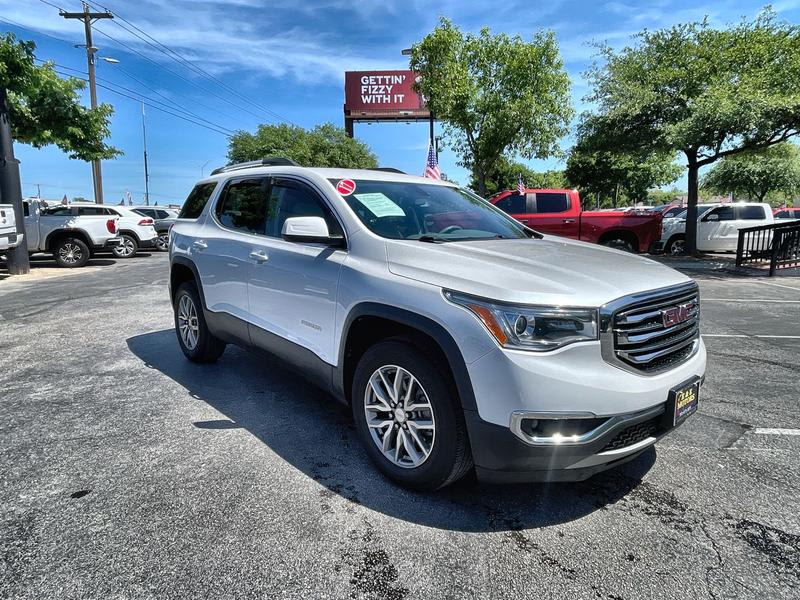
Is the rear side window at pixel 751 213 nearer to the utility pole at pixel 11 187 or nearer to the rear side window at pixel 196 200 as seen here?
the rear side window at pixel 196 200

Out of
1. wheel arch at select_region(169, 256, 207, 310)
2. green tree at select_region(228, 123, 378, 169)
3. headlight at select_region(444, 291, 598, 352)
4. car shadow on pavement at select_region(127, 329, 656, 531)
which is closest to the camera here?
headlight at select_region(444, 291, 598, 352)

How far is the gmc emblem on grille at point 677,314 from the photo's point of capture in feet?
8.43

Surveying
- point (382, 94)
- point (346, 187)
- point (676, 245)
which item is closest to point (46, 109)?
point (346, 187)

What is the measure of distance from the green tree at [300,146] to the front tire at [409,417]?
36.7 metres

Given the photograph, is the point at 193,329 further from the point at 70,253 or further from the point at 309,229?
the point at 70,253

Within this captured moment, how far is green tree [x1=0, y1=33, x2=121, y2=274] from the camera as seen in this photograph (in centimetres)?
1187

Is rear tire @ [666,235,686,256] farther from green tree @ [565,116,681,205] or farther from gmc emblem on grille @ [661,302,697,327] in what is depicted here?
green tree @ [565,116,681,205]

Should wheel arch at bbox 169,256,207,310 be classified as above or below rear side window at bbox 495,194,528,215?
below

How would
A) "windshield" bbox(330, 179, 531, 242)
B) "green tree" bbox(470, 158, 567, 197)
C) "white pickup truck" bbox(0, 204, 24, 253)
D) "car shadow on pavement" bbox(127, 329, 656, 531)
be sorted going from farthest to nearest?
"green tree" bbox(470, 158, 567, 197) → "white pickup truck" bbox(0, 204, 24, 253) → "windshield" bbox(330, 179, 531, 242) → "car shadow on pavement" bbox(127, 329, 656, 531)

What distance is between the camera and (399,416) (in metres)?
2.74

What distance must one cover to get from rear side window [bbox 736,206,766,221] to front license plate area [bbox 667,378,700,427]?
17.1m

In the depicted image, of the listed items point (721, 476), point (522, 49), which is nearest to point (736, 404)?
point (721, 476)

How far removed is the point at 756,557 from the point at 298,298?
276 centimetres

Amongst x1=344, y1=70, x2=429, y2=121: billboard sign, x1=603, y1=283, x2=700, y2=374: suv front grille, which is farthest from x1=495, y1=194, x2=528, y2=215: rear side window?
x1=344, y1=70, x2=429, y2=121: billboard sign
